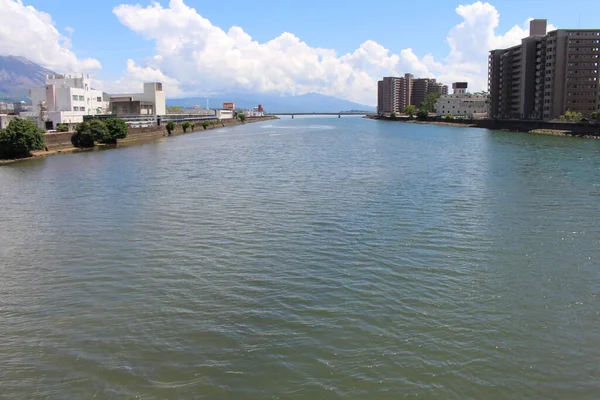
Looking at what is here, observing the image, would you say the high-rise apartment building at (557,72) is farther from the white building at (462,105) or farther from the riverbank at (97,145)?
the riverbank at (97,145)

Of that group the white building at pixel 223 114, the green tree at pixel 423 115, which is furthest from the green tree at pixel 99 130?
the green tree at pixel 423 115

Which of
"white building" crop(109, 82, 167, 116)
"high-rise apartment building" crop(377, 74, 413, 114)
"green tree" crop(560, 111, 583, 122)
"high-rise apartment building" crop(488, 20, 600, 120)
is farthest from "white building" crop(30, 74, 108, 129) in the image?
"high-rise apartment building" crop(377, 74, 413, 114)

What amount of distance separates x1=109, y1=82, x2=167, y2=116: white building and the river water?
56.6 meters

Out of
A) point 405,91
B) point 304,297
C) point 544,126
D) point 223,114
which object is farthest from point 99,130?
point 405,91

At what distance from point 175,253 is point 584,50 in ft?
217

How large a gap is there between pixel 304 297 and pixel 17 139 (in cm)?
3216

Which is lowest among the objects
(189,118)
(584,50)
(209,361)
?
(209,361)

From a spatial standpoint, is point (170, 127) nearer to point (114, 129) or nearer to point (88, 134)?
point (114, 129)

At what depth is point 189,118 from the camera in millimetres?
87812

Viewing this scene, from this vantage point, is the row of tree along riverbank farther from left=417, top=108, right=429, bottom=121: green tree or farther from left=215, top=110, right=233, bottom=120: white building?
left=215, top=110, right=233, bottom=120: white building

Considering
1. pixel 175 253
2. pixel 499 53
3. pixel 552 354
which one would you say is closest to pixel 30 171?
pixel 175 253

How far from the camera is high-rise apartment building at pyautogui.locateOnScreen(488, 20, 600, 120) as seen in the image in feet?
201

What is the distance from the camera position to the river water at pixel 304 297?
568cm

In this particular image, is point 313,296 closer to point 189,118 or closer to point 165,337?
point 165,337
